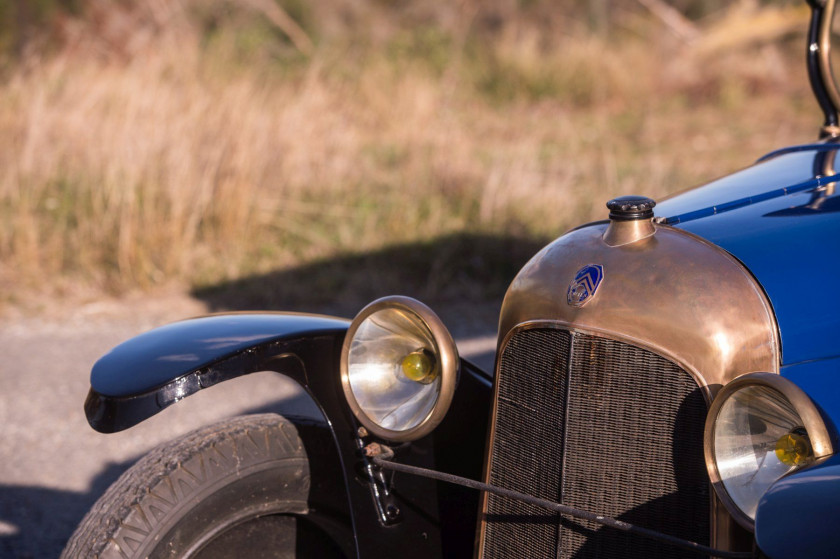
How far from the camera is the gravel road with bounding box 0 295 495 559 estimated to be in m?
3.04

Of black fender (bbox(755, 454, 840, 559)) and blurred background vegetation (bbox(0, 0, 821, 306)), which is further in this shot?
blurred background vegetation (bbox(0, 0, 821, 306))

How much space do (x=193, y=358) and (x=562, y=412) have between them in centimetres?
86

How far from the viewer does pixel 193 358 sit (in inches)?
76.8

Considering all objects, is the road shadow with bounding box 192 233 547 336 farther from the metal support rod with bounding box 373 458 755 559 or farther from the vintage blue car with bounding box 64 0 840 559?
the metal support rod with bounding box 373 458 755 559

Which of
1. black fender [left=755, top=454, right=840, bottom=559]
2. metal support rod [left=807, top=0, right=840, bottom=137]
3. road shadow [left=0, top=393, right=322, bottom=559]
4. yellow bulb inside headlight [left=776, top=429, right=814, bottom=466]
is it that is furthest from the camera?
road shadow [left=0, top=393, right=322, bottom=559]

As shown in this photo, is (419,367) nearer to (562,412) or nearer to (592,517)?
(562,412)

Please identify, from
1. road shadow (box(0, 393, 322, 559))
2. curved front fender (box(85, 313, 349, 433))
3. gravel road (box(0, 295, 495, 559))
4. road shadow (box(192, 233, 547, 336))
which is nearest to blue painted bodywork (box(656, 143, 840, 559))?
curved front fender (box(85, 313, 349, 433))

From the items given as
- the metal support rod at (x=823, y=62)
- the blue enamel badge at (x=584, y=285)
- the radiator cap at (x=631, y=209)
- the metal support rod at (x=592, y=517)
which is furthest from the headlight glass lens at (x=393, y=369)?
the metal support rod at (x=823, y=62)

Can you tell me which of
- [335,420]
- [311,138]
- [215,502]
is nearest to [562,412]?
[335,420]

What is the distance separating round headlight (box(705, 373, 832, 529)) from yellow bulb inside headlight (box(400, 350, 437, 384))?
2.18 feet

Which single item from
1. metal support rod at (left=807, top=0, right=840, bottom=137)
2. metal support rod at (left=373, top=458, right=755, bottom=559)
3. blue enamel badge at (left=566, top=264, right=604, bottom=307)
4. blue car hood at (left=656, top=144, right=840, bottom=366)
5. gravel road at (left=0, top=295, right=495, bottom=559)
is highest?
A: metal support rod at (left=807, top=0, right=840, bottom=137)

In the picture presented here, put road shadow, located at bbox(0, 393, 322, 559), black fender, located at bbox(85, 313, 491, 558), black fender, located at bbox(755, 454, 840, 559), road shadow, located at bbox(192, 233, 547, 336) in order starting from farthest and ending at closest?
1. road shadow, located at bbox(192, 233, 547, 336)
2. road shadow, located at bbox(0, 393, 322, 559)
3. black fender, located at bbox(85, 313, 491, 558)
4. black fender, located at bbox(755, 454, 840, 559)

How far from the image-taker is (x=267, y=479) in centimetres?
199

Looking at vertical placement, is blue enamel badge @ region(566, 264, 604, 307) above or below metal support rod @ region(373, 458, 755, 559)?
above
